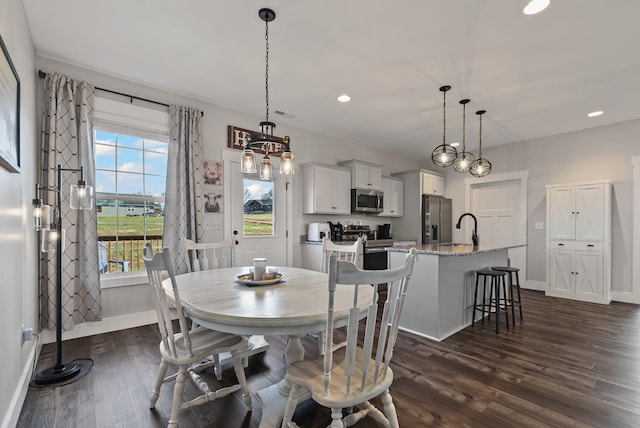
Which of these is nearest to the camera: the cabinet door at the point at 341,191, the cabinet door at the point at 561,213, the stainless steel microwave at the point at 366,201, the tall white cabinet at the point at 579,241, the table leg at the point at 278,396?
the table leg at the point at 278,396

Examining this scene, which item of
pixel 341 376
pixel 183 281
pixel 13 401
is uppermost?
pixel 183 281

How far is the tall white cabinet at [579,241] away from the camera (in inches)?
170

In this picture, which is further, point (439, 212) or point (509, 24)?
point (439, 212)

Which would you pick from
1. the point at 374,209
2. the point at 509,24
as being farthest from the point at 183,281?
the point at 374,209

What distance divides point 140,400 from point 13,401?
618 mm

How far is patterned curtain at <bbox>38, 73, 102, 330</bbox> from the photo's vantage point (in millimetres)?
2725

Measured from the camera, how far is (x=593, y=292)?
172 inches

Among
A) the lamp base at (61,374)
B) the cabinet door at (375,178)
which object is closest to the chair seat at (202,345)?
the lamp base at (61,374)

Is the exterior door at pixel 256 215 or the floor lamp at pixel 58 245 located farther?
the exterior door at pixel 256 215

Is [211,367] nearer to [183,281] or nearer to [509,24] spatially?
[183,281]

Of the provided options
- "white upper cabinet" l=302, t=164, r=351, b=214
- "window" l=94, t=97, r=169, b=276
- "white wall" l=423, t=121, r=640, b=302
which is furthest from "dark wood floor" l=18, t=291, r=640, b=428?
"white upper cabinet" l=302, t=164, r=351, b=214

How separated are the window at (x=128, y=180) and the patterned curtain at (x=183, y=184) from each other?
5.9 inches

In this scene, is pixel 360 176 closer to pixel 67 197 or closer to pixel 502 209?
pixel 502 209

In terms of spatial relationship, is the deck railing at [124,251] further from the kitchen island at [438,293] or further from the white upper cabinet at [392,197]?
the white upper cabinet at [392,197]
